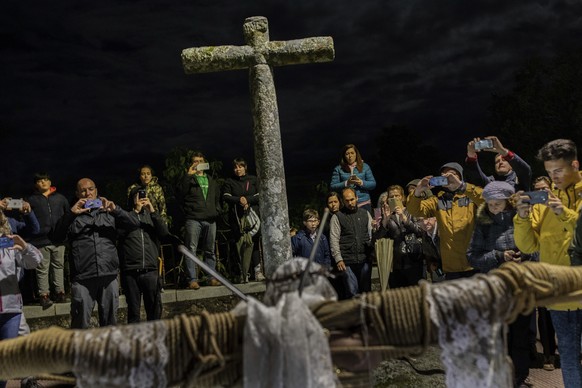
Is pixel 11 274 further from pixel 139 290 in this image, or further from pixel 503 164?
pixel 503 164

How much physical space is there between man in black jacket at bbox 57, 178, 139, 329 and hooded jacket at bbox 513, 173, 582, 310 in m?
3.97

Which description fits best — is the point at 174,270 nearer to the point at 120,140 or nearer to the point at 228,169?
the point at 120,140

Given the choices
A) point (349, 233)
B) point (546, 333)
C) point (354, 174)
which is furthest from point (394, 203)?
point (546, 333)

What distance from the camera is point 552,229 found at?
165 inches

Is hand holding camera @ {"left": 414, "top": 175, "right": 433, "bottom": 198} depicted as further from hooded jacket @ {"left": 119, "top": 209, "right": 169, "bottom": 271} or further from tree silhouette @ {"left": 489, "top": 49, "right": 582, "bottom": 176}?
tree silhouette @ {"left": 489, "top": 49, "right": 582, "bottom": 176}

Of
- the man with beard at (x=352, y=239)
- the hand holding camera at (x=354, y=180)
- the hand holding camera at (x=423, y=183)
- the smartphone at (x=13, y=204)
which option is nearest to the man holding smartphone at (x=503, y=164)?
the hand holding camera at (x=423, y=183)

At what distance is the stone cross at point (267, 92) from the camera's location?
20.5 ft

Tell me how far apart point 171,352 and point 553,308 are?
3.03 metres

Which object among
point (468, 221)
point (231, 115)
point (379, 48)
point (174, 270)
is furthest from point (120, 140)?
point (468, 221)

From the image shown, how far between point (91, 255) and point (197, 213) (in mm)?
2475

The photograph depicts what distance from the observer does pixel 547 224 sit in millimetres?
4238

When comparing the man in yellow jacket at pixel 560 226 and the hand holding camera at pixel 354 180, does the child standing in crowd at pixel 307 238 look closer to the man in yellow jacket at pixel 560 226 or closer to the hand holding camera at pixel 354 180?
the hand holding camera at pixel 354 180

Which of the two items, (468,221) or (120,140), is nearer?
(468,221)

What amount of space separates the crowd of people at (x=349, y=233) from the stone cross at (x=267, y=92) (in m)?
1.28
